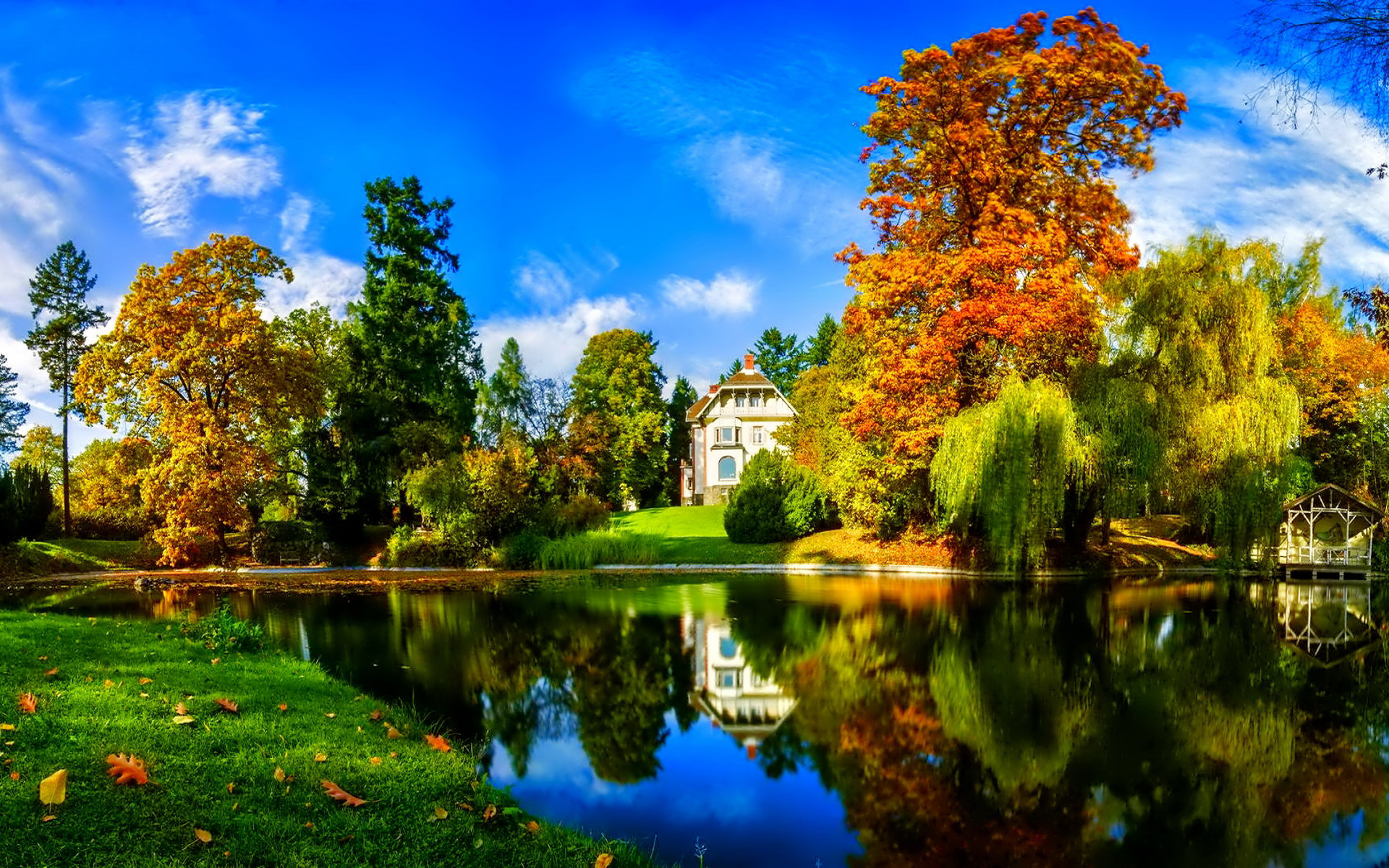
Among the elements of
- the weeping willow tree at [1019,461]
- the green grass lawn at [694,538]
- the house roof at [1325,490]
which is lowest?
the green grass lawn at [694,538]

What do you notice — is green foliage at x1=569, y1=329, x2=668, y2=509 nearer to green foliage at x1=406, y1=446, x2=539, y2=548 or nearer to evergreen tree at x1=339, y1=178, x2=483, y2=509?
evergreen tree at x1=339, y1=178, x2=483, y2=509

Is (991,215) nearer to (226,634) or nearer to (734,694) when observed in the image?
(734,694)

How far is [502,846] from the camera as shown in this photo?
13.3 feet

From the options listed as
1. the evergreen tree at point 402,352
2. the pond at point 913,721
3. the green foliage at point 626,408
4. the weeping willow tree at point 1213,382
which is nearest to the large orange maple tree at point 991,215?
the weeping willow tree at point 1213,382

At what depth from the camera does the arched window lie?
45.2m

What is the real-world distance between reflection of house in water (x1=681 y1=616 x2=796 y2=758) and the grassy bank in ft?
8.64

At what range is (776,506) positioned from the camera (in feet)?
88.4

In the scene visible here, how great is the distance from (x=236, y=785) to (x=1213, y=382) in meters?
20.9

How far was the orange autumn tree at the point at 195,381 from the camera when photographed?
22.8 meters

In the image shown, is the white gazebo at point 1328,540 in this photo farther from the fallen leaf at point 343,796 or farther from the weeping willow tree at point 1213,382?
the fallen leaf at point 343,796

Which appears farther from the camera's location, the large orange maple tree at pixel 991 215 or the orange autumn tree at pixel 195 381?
the orange autumn tree at pixel 195 381

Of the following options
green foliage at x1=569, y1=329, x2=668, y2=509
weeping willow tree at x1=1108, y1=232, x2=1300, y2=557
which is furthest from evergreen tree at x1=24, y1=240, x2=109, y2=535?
weeping willow tree at x1=1108, y1=232, x2=1300, y2=557

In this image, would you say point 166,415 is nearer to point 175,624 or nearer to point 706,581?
point 175,624

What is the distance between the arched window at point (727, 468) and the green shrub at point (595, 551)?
20.2 m
